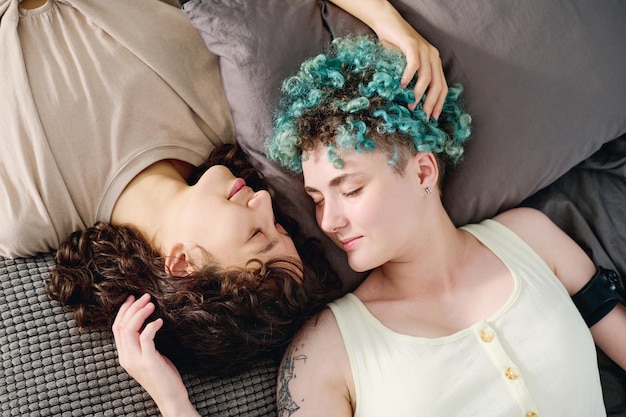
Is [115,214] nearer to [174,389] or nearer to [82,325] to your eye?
[82,325]

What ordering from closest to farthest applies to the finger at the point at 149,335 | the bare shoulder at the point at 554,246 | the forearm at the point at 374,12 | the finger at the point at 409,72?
the finger at the point at 149,335 → the finger at the point at 409,72 → the forearm at the point at 374,12 → the bare shoulder at the point at 554,246

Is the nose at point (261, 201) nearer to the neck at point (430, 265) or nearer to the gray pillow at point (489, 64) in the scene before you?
the gray pillow at point (489, 64)

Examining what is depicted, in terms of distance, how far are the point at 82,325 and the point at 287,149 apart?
65 cm

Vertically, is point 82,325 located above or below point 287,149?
below

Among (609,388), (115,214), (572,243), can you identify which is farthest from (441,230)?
(115,214)

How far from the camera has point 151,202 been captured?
1581 mm

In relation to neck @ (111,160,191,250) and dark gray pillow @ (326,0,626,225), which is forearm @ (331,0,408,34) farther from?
neck @ (111,160,191,250)

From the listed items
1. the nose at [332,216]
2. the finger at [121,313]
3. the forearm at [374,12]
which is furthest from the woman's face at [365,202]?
the finger at [121,313]

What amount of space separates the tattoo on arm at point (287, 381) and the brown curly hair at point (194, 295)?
4 centimetres

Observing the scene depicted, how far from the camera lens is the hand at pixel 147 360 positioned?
4.69ft

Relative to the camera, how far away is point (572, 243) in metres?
1.79

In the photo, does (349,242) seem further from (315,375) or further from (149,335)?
(149,335)

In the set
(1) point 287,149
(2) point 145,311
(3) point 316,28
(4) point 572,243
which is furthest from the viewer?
(4) point 572,243

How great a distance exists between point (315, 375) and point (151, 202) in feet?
1.91
